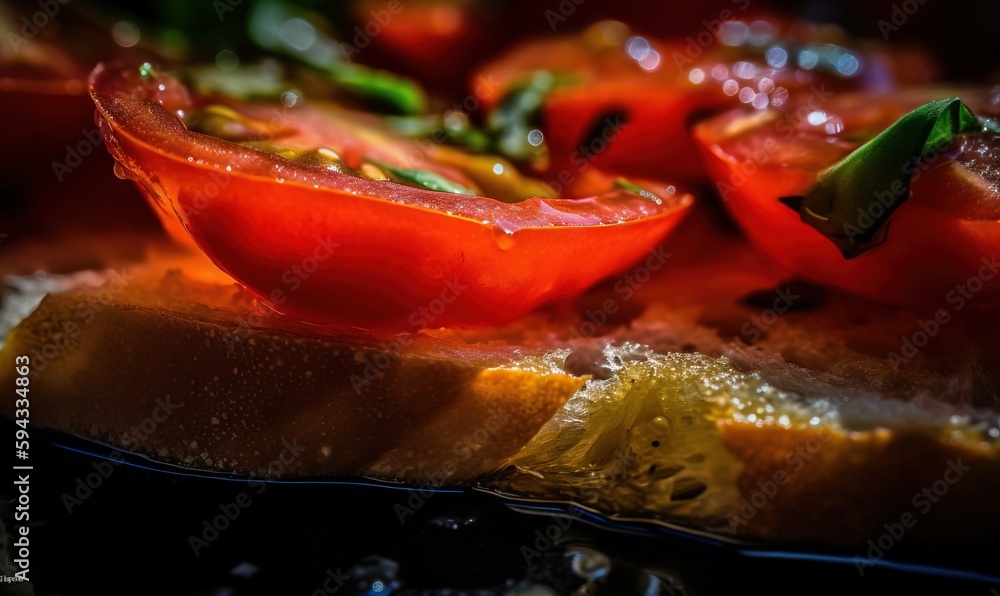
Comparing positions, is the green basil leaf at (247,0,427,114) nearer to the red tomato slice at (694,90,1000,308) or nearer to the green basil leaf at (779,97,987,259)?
the red tomato slice at (694,90,1000,308)

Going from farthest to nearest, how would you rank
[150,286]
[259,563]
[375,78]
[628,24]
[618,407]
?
[628,24], [375,78], [150,286], [618,407], [259,563]

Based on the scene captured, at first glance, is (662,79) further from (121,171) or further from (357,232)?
(121,171)

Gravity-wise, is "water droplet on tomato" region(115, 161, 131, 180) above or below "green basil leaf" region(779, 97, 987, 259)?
below

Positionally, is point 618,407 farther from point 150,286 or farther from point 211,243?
point 150,286

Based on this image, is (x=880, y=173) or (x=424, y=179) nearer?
(x=880, y=173)

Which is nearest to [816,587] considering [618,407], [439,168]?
[618,407]

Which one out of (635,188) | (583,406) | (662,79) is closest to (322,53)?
(662,79)

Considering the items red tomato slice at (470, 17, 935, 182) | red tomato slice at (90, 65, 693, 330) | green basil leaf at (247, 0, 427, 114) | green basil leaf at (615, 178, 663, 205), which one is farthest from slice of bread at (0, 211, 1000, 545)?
green basil leaf at (247, 0, 427, 114)
